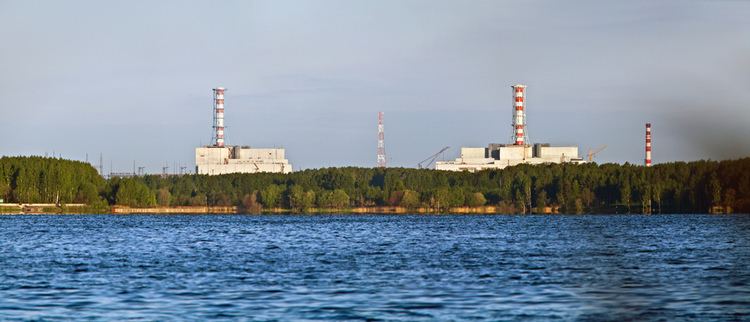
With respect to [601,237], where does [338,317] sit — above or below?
below

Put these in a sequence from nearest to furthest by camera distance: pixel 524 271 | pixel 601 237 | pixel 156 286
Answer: pixel 601 237
pixel 156 286
pixel 524 271

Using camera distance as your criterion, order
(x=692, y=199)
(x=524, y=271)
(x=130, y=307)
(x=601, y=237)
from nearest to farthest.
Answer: (x=601, y=237), (x=130, y=307), (x=524, y=271), (x=692, y=199)

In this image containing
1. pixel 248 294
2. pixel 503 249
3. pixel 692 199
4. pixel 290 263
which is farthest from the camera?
pixel 692 199

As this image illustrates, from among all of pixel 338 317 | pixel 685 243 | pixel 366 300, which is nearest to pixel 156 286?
pixel 366 300

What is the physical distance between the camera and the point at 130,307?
35.2 m

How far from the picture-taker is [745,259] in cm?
5812

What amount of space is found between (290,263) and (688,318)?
29761 mm

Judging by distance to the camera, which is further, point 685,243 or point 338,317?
point 685,243

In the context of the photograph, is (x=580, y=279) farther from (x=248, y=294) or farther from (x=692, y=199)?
(x=692, y=199)

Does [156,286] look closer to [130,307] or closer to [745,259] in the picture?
[130,307]

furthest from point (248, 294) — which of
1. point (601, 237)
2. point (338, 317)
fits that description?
point (601, 237)

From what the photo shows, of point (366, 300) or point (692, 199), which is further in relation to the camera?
point (692, 199)

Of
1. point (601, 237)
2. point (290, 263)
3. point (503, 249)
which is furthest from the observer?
point (503, 249)

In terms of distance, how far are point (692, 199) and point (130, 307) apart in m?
175
